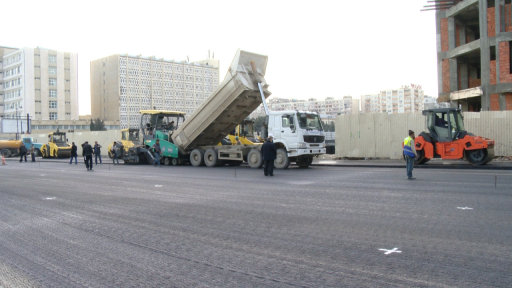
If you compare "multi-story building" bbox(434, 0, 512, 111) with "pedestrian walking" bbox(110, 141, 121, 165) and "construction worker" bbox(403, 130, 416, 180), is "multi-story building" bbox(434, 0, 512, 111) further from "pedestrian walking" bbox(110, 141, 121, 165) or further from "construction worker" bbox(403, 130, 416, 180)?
"pedestrian walking" bbox(110, 141, 121, 165)

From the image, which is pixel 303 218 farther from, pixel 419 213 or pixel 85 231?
pixel 85 231

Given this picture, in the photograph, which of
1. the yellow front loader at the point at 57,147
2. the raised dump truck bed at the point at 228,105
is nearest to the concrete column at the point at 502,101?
the raised dump truck bed at the point at 228,105

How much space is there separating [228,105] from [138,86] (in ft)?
337

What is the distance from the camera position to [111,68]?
378 ft

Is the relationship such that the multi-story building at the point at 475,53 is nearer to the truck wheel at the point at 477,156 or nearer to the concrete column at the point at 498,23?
the concrete column at the point at 498,23

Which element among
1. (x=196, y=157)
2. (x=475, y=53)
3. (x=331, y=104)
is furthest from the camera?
(x=331, y=104)

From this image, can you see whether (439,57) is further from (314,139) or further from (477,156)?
(314,139)

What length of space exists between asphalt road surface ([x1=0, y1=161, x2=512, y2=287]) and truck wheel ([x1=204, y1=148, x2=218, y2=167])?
10.1 metres

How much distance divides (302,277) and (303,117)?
578 inches

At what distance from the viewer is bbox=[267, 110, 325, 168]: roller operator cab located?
60.6ft

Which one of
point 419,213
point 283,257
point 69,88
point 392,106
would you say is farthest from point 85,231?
point 392,106

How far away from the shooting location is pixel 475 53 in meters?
34.4

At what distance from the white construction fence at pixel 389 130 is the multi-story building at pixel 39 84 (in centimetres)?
9422

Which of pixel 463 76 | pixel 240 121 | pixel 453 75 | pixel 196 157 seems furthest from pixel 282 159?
pixel 463 76
